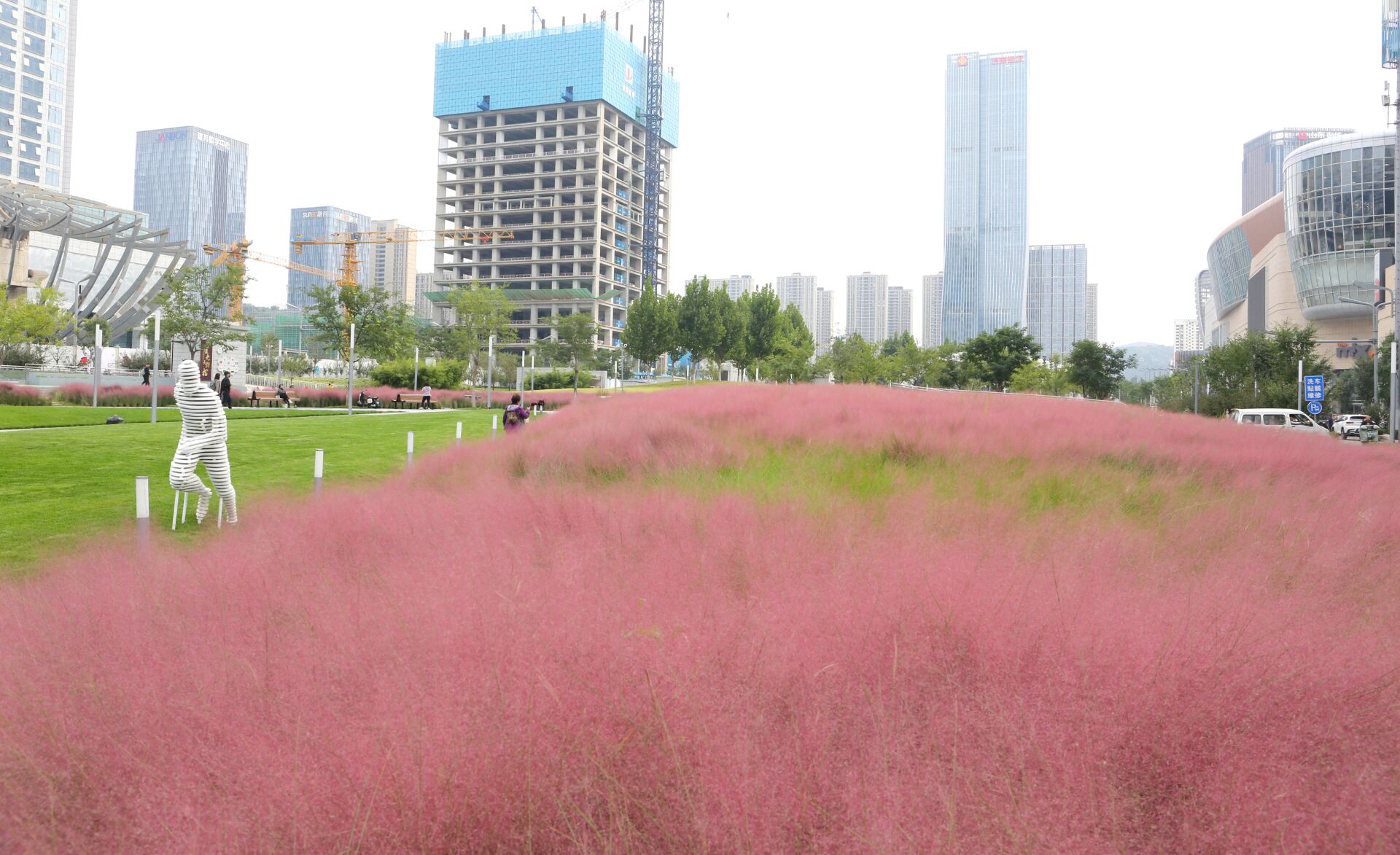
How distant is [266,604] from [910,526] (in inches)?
129

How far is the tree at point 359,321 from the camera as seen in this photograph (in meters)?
45.8

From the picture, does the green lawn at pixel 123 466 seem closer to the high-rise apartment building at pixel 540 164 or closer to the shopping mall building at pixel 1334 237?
the shopping mall building at pixel 1334 237

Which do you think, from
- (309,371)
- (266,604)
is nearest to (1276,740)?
(266,604)

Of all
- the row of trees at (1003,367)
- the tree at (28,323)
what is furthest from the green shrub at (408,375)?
the row of trees at (1003,367)

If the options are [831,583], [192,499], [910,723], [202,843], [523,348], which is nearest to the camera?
[202,843]

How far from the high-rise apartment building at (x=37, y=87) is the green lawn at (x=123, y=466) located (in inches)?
4159

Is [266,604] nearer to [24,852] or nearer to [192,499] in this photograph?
[24,852]

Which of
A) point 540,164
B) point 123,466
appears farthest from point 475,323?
point 540,164

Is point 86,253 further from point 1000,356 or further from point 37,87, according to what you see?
point 1000,356

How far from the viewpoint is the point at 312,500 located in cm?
663

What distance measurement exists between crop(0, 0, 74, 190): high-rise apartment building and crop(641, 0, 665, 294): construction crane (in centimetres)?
7739

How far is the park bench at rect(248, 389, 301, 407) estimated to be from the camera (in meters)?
32.6

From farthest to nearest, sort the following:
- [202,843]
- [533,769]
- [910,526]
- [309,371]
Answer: [309,371], [910,526], [533,769], [202,843]

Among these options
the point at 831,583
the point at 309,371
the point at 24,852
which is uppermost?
the point at 309,371
